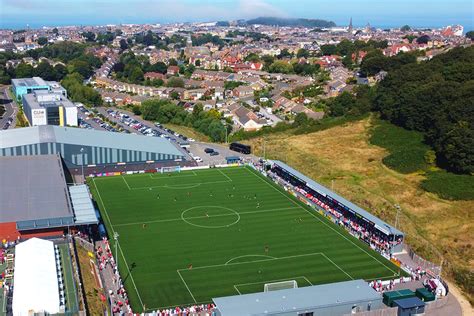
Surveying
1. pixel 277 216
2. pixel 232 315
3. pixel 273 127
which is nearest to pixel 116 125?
pixel 273 127

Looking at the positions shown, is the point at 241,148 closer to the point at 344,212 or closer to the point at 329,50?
the point at 344,212

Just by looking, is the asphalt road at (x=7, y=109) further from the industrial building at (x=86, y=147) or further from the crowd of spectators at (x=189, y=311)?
the crowd of spectators at (x=189, y=311)

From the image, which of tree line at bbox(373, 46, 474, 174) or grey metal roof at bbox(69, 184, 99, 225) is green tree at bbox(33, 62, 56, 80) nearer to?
tree line at bbox(373, 46, 474, 174)

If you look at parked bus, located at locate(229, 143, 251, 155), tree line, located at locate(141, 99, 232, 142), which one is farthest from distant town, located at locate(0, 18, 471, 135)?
parked bus, located at locate(229, 143, 251, 155)

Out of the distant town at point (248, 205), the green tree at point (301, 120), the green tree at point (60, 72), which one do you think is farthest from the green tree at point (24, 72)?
the green tree at point (301, 120)

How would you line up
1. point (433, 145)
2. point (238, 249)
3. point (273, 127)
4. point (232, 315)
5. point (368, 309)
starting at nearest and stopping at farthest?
point (232, 315) < point (368, 309) < point (238, 249) < point (433, 145) < point (273, 127)

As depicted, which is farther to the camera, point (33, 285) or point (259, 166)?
point (259, 166)

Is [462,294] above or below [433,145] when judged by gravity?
below

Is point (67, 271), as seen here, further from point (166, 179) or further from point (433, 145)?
point (433, 145)
